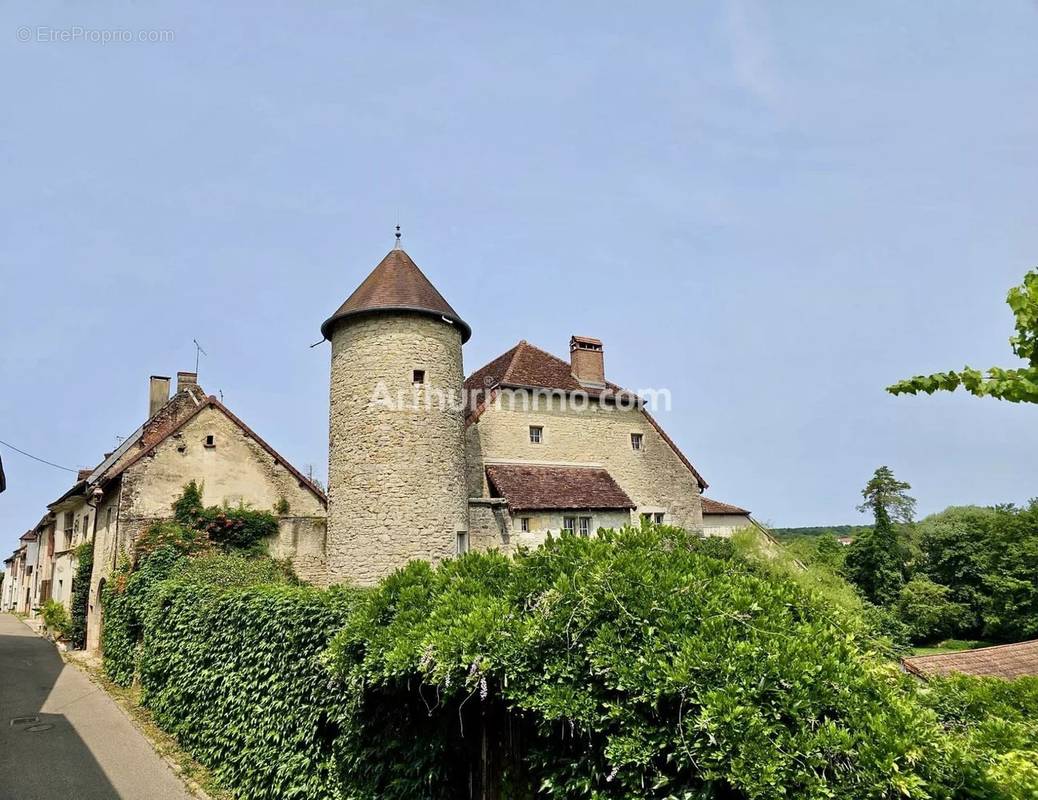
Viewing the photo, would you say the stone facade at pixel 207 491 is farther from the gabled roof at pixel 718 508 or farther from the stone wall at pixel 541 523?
the gabled roof at pixel 718 508

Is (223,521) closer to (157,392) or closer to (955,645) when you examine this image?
(157,392)

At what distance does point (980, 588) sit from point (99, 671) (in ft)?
156

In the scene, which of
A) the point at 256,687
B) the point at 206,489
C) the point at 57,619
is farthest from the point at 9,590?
the point at 256,687

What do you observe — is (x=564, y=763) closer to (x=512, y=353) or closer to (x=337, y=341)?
(x=337, y=341)

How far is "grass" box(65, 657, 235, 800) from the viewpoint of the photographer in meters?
8.75

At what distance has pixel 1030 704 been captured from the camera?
14.9 ft

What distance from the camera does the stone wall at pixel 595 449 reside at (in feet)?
75.2

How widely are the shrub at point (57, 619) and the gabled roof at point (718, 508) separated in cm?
2291

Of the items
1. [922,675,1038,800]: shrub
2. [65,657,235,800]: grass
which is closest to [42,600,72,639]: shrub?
[65,657,235,800]: grass

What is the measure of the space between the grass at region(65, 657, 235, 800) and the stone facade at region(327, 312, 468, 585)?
512 centimetres

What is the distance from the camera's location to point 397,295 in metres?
17.9

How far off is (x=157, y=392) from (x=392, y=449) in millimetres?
13429

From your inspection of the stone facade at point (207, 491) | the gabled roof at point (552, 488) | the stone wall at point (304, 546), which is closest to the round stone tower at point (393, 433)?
the stone wall at point (304, 546)

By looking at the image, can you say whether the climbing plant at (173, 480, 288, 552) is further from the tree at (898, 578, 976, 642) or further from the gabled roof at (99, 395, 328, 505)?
the tree at (898, 578, 976, 642)
